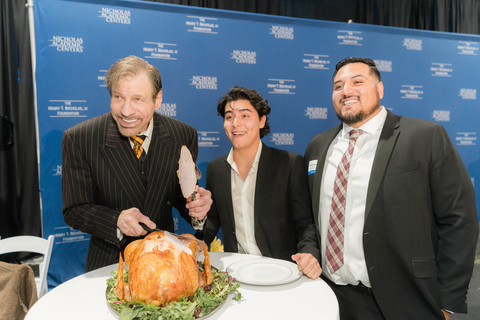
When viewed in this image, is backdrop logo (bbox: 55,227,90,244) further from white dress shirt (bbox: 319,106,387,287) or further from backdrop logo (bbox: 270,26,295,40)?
backdrop logo (bbox: 270,26,295,40)

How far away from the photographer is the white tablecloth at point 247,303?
4.20ft

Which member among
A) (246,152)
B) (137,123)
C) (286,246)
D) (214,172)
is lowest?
(286,246)

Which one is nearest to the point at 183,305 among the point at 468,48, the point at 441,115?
the point at 441,115

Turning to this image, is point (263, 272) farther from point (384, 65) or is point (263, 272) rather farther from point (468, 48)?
point (468, 48)

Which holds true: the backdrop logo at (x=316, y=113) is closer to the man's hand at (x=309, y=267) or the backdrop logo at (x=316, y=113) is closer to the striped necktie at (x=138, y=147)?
the striped necktie at (x=138, y=147)

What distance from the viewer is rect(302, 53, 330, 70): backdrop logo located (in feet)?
16.0

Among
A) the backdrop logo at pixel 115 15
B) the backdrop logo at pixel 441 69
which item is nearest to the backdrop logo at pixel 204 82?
the backdrop logo at pixel 115 15

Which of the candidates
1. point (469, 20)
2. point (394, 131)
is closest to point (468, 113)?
point (469, 20)

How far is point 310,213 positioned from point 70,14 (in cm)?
377

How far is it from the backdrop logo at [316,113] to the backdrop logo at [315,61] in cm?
66

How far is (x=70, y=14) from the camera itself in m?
3.87

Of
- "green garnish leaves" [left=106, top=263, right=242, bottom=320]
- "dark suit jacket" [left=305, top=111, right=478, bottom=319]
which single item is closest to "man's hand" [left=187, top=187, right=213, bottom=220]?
"green garnish leaves" [left=106, top=263, right=242, bottom=320]

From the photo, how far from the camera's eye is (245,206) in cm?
236

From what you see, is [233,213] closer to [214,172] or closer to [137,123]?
[214,172]
